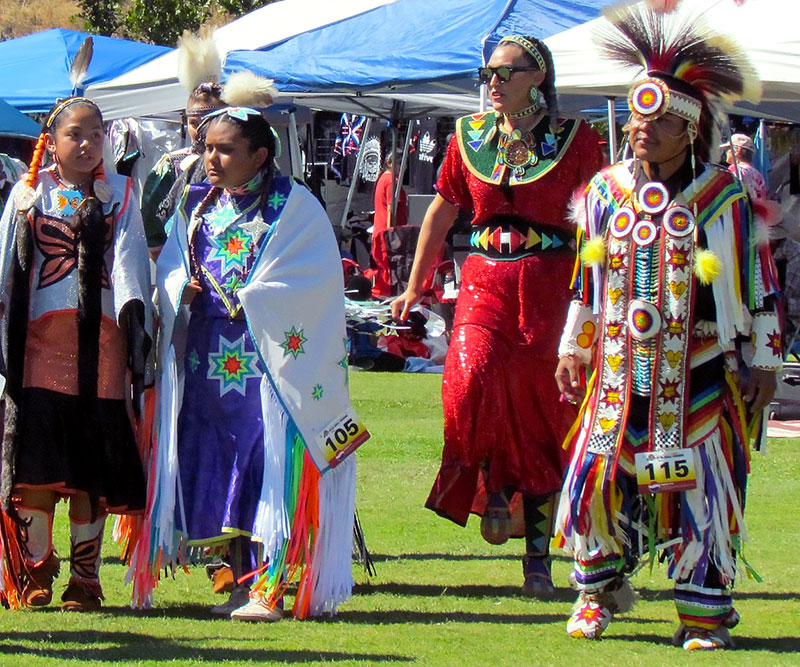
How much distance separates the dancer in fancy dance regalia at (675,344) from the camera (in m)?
4.29

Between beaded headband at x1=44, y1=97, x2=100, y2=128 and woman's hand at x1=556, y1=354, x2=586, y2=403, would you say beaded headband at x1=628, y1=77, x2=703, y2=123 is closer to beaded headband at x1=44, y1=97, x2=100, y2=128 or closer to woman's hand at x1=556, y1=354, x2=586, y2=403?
woman's hand at x1=556, y1=354, x2=586, y2=403

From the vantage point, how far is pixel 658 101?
4.29 m

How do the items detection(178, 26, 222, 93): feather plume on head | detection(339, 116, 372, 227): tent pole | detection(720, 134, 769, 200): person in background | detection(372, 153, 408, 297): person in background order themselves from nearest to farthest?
detection(178, 26, 222, 93): feather plume on head
detection(720, 134, 769, 200): person in background
detection(372, 153, 408, 297): person in background
detection(339, 116, 372, 227): tent pole

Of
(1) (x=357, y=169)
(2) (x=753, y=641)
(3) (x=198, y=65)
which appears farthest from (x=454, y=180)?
(1) (x=357, y=169)

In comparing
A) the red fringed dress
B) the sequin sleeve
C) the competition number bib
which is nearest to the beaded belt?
the red fringed dress

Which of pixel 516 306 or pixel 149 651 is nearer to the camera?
pixel 149 651

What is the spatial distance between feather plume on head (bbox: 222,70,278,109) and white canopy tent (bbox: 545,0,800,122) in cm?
252

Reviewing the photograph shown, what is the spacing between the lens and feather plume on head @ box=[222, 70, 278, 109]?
17.3 feet

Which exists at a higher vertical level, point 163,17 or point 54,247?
point 163,17

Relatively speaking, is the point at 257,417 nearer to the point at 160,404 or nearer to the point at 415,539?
the point at 160,404

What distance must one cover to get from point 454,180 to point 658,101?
136cm

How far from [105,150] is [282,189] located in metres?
0.63

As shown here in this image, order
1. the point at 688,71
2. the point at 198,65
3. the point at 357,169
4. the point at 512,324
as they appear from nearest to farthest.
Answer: the point at 688,71, the point at 512,324, the point at 198,65, the point at 357,169

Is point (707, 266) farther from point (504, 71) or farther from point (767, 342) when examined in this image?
point (504, 71)
